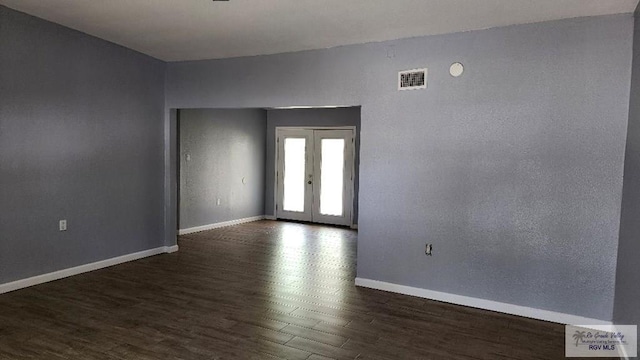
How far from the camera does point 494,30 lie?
147 inches

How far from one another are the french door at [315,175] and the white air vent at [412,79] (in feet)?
12.7

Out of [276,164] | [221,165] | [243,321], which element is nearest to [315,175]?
[276,164]

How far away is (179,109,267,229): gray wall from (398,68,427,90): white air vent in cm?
406

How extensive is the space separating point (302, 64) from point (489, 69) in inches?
76.2

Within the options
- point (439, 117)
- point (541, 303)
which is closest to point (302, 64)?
point (439, 117)

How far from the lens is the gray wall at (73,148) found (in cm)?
393

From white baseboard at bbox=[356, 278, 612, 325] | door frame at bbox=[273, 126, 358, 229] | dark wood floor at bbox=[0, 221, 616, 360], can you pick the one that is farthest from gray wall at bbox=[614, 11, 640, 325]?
door frame at bbox=[273, 126, 358, 229]

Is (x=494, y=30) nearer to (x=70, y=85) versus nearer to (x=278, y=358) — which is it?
(x=278, y=358)

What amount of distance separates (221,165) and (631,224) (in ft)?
20.8

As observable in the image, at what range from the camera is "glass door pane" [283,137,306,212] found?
859 centimetres

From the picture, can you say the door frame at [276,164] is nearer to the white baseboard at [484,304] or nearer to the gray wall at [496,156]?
the gray wall at [496,156]

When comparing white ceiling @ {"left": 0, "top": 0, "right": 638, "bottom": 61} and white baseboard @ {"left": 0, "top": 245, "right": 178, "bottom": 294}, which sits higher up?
white ceiling @ {"left": 0, "top": 0, "right": 638, "bottom": 61}

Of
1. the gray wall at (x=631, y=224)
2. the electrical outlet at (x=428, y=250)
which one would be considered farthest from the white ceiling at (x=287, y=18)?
the electrical outlet at (x=428, y=250)

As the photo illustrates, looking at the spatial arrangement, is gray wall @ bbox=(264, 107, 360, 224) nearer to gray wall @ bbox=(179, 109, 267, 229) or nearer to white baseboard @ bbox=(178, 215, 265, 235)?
gray wall @ bbox=(179, 109, 267, 229)
